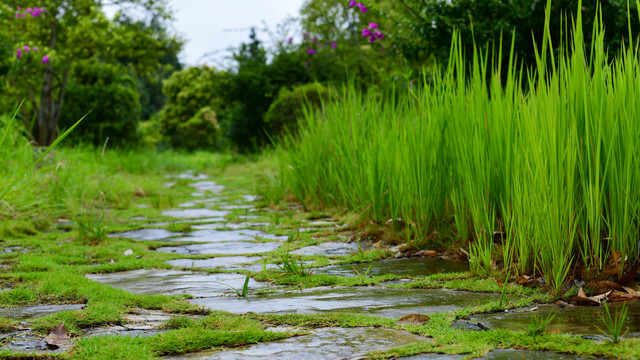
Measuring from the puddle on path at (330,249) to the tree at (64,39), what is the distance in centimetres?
996

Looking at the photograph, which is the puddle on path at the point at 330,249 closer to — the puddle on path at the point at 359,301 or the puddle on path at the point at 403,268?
the puddle on path at the point at 403,268

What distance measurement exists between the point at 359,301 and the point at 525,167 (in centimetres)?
85

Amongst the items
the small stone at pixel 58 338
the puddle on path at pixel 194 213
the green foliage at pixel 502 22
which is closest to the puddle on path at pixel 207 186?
the puddle on path at pixel 194 213

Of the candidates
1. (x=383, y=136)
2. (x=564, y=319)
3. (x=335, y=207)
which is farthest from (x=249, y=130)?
(x=564, y=319)

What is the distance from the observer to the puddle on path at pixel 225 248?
11.0ft

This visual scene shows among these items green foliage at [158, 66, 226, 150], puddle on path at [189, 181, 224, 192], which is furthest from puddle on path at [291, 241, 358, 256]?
green foliage at [158, 66, 226, 150]

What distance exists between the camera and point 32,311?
6.45 feet

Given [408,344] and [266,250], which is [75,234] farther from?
[408,344]

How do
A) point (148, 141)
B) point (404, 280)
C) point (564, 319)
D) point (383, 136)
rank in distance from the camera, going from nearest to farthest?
point (564, 319) < point (404, 280) < point (383, 136) < point (148, 141)

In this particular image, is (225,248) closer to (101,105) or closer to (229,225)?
(229,225)

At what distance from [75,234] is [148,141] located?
18.7m

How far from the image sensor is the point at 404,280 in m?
2.41

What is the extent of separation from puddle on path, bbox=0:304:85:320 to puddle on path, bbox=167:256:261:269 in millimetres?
907

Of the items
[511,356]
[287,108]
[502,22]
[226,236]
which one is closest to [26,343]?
[511,356]
